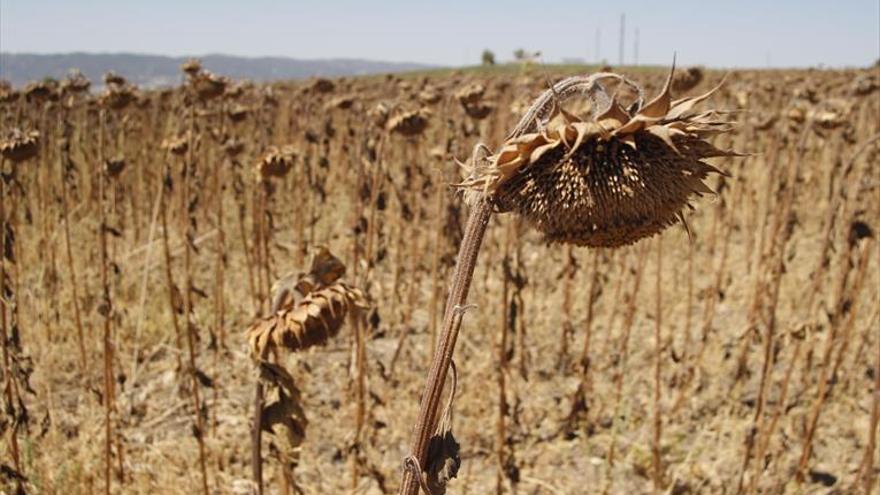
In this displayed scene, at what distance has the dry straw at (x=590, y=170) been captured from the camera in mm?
1147

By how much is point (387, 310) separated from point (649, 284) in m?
2.17

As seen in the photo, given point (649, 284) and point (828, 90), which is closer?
point (649, 284)

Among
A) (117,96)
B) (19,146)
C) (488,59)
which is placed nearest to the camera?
(19,146)

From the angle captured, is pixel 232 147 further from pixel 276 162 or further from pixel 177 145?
pixel 276 162

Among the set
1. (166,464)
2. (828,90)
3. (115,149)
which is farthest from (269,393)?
(828,90)

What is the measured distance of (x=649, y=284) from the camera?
5758 millimetres

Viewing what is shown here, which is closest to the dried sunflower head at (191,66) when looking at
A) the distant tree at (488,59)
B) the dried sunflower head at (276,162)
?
the dried sunflower head at (276,162)

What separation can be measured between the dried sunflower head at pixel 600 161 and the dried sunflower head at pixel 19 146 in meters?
2.56

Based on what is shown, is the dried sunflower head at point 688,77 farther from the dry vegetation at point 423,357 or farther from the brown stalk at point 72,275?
the brown stalk at point 72,275

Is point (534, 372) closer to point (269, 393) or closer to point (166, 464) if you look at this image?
point (166, 464)

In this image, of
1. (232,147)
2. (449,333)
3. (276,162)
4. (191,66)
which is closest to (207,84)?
(191,66)

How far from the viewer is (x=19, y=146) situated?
9.77 feet

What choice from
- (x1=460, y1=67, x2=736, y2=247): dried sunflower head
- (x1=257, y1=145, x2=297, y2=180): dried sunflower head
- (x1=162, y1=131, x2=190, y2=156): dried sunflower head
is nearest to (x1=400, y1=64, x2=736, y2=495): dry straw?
(x1=460, y1=67, x2=736, y2=247): dried sunflower head

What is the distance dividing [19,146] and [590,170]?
2752 mm
